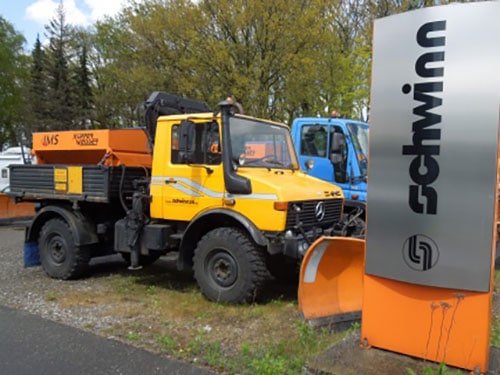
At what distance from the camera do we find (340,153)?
8281mm

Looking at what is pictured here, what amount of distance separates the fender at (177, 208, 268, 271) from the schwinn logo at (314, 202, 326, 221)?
0.90 m

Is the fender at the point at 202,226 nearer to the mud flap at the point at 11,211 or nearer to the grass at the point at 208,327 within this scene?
the grass at the point at 208,327

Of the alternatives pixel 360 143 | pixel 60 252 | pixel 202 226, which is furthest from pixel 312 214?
pixel 60 252

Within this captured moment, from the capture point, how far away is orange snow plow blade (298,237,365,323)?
16.2ft

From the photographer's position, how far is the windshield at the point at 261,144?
6184mm

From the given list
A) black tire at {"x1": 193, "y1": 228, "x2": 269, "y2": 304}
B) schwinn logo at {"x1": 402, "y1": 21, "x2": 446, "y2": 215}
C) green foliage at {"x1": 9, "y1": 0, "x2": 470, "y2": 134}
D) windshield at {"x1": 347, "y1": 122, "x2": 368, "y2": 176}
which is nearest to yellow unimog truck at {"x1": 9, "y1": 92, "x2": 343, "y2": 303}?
black tire at {"x1": 193, "y1": 228, "x2": 269, "y2": 304}

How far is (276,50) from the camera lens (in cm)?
1702

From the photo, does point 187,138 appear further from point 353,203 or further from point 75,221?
point 353,203

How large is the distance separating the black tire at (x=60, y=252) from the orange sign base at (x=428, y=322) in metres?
4.96

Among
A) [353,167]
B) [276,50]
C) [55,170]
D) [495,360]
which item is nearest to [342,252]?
[495,360]

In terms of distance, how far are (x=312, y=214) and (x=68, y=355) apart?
3.25 meters

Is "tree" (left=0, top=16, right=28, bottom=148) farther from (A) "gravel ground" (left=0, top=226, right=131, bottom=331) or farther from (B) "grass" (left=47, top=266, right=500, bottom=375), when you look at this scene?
(B) "grass" (left=47, top=266, right=500, bottom=375)

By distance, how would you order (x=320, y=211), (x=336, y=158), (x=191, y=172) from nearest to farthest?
(x=320, y=211) → (x=191, y=172) → (x=336, y=158)

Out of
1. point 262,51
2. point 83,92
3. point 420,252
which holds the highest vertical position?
point 83,92
